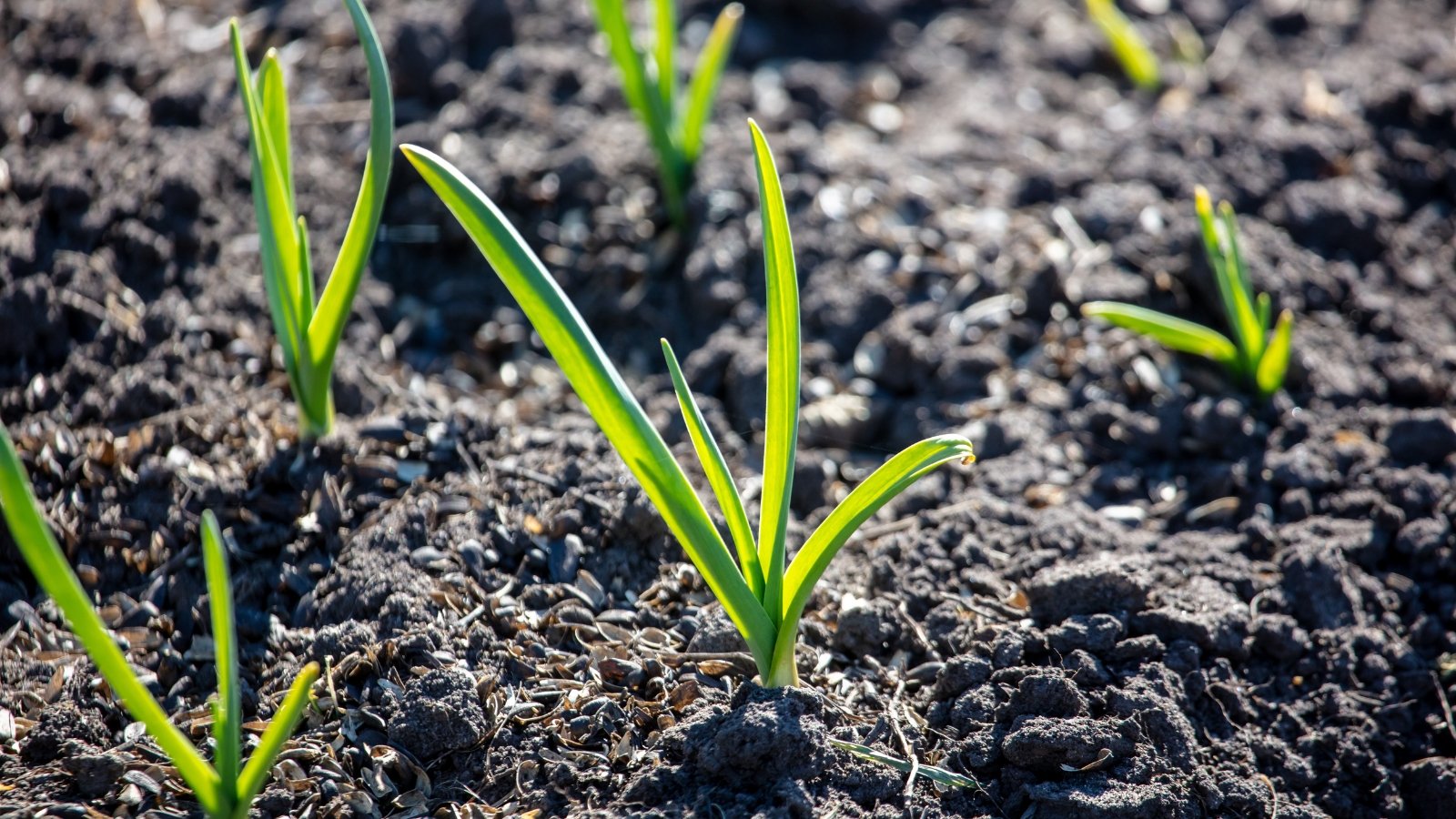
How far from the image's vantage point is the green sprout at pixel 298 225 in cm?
171

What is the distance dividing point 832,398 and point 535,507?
0.74 meters

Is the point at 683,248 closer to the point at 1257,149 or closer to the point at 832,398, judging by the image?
the point at 832,398

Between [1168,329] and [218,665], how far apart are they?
179 centimetres

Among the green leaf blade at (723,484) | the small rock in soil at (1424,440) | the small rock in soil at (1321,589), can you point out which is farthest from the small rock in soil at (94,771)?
the small rock in soil at (1424,440)

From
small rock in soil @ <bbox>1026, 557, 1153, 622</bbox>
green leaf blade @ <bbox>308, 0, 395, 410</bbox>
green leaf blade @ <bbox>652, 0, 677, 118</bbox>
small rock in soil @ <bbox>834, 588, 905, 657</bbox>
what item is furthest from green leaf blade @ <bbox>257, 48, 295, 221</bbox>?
small rock in soil @ <bbox>1026, 557, 1153, 622</bbox>

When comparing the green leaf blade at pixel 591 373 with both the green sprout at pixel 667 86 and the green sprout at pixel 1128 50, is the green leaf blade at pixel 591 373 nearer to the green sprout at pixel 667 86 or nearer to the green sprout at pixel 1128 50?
the green sprout at pixel 667 86

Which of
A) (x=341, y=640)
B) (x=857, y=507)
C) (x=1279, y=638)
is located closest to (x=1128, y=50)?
(x=1279, y=638)

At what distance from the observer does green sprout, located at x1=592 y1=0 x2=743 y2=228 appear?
96.9 inches

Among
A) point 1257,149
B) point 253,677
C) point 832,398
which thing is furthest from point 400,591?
Result: point 1257,149

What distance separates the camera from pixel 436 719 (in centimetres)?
162

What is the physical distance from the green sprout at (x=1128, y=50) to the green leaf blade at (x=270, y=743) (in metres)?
2.79

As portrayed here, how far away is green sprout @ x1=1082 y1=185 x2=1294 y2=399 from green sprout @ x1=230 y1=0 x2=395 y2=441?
135cm

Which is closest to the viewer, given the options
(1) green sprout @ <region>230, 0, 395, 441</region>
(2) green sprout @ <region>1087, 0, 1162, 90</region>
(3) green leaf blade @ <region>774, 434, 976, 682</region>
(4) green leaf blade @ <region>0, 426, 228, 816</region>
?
(4) green leaf blade @ <region>0, 426, 228, 816</region>

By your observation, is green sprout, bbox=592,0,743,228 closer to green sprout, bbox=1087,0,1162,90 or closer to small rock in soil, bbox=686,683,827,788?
A: green sprout, bbox=1087,0,1162,90
